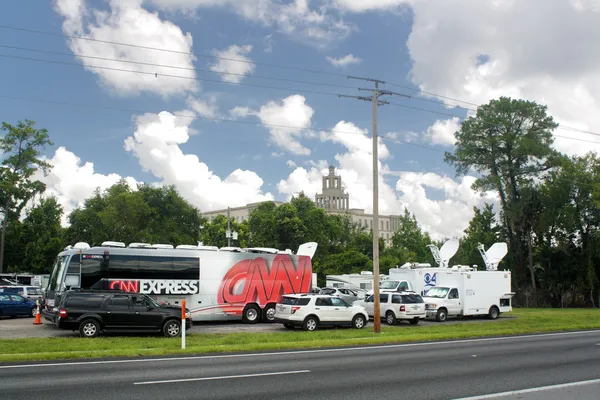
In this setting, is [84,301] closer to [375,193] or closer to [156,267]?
[156,267]

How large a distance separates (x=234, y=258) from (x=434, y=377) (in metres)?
17.4

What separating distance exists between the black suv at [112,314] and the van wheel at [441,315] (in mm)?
15744

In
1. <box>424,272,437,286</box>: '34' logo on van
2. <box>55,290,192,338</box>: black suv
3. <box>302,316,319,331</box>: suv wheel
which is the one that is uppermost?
<box>424,272,437,286</box>: '34' logo on van

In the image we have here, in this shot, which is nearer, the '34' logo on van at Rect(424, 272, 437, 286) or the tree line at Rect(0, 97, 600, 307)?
the '34' logo on van at Rect(424, 272, 437, 286)

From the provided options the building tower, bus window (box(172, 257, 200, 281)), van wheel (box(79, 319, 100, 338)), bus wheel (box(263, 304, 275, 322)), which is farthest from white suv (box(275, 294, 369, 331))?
the building tower

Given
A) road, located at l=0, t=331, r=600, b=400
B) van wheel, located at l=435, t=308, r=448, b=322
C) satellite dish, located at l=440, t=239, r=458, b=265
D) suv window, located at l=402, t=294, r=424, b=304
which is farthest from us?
satellite dish, located at l=440, t=239, r=458, b=265

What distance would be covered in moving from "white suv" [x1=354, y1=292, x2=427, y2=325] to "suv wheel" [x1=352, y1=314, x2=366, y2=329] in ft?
7.64

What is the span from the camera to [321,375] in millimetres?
12461

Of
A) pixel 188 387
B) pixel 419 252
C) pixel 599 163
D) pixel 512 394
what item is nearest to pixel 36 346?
pixel 188 387

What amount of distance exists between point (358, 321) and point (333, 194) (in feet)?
499

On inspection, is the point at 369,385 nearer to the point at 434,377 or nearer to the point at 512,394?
the point at 434,377

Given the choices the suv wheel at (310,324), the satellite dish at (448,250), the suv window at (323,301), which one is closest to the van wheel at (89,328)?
the suv wheel at (310,324)

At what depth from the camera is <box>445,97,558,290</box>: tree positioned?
5734 centimetres

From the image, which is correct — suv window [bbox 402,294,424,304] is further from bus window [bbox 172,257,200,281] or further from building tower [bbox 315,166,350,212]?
building tower [bbox 315,166,350,212]
